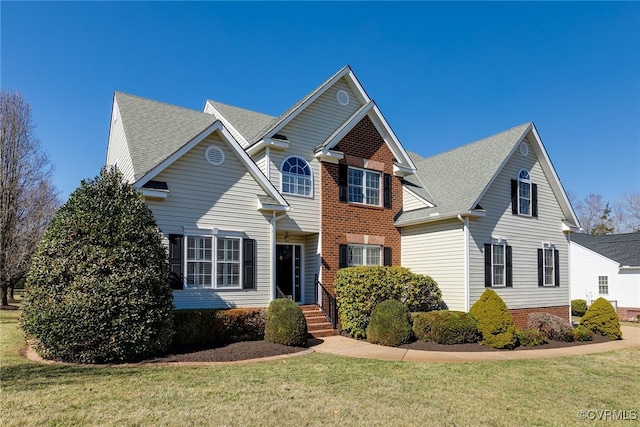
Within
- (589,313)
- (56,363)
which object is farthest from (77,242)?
(589,313)

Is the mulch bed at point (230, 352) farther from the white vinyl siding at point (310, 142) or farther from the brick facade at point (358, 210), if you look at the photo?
the white vinyl siding at point (310, 142)

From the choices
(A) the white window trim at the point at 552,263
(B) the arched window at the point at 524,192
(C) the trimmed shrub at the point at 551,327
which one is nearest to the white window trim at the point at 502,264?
(C) the trimmed shrub at the point at 551,327

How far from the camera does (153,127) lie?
603 inches

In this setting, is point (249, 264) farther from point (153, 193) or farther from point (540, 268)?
point (540, 268)

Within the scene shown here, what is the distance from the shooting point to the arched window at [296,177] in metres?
15.1

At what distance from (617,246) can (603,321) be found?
658 inches

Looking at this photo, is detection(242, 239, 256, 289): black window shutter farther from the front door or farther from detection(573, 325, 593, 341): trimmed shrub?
detection(573, 325, 593, 341): trimmed shrub

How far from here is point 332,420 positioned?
5.94 m

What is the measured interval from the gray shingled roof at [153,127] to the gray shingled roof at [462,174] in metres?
8.61

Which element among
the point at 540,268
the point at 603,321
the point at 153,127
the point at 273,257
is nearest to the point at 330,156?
the point at 273,257

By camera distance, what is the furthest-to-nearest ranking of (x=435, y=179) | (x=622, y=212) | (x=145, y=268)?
(x=622, y=212)
(x=435, y=179)
(x=145, y=268)

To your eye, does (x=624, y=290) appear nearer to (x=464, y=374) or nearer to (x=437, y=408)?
(x=464, y=374)

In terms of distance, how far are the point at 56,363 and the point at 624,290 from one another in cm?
2914

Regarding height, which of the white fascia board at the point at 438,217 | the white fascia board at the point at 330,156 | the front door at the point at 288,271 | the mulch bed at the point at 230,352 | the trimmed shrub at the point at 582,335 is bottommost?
the trimmed shrub at the point at 582,335
